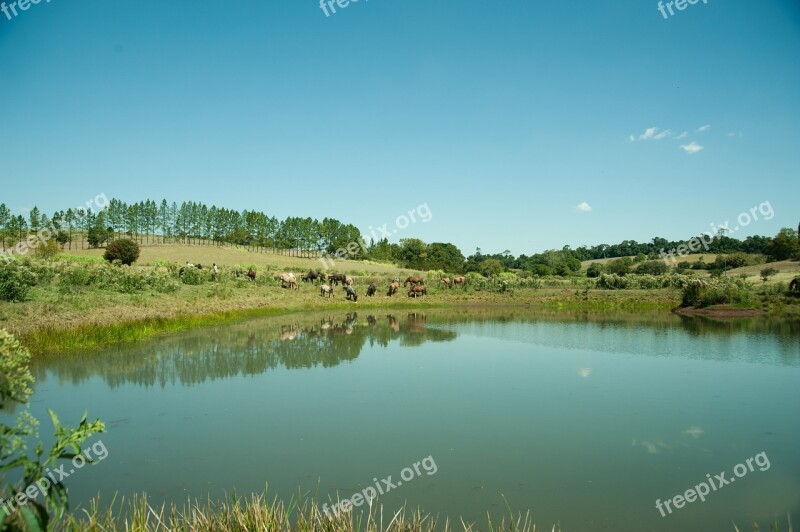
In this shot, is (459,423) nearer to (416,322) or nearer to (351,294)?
(416,322)

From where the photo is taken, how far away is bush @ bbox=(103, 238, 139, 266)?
155ft

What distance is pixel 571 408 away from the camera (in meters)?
10.3

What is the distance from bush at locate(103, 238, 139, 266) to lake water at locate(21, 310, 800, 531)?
117 feet

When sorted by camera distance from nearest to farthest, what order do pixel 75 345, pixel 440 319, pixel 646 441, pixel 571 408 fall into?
pixel 646 441, pixel 571 408, pixel 75 345, pixel 440 319

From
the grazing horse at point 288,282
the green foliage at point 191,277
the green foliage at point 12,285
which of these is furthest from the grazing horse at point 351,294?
the green foliage at point 12,285

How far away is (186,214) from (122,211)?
38.1ft

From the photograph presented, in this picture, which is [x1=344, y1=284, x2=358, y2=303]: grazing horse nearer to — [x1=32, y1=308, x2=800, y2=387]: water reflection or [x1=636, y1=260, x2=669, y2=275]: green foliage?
[x1=32, y1=308, x2=800, y2=387]: water reflection

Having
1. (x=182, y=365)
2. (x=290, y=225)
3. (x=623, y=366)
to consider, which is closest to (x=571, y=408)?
(x=623, y=366)

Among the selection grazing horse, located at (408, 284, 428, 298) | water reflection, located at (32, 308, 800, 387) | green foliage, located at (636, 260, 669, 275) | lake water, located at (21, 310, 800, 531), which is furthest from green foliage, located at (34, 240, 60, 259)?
green foliage, located at (636, 260, 669, 275)

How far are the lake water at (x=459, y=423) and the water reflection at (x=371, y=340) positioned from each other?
142 mm

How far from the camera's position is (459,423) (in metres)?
9.28

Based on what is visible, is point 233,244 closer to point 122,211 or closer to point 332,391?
point 122,211

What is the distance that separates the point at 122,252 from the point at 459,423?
4735 cm

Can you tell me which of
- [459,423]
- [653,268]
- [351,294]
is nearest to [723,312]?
[351,294]
